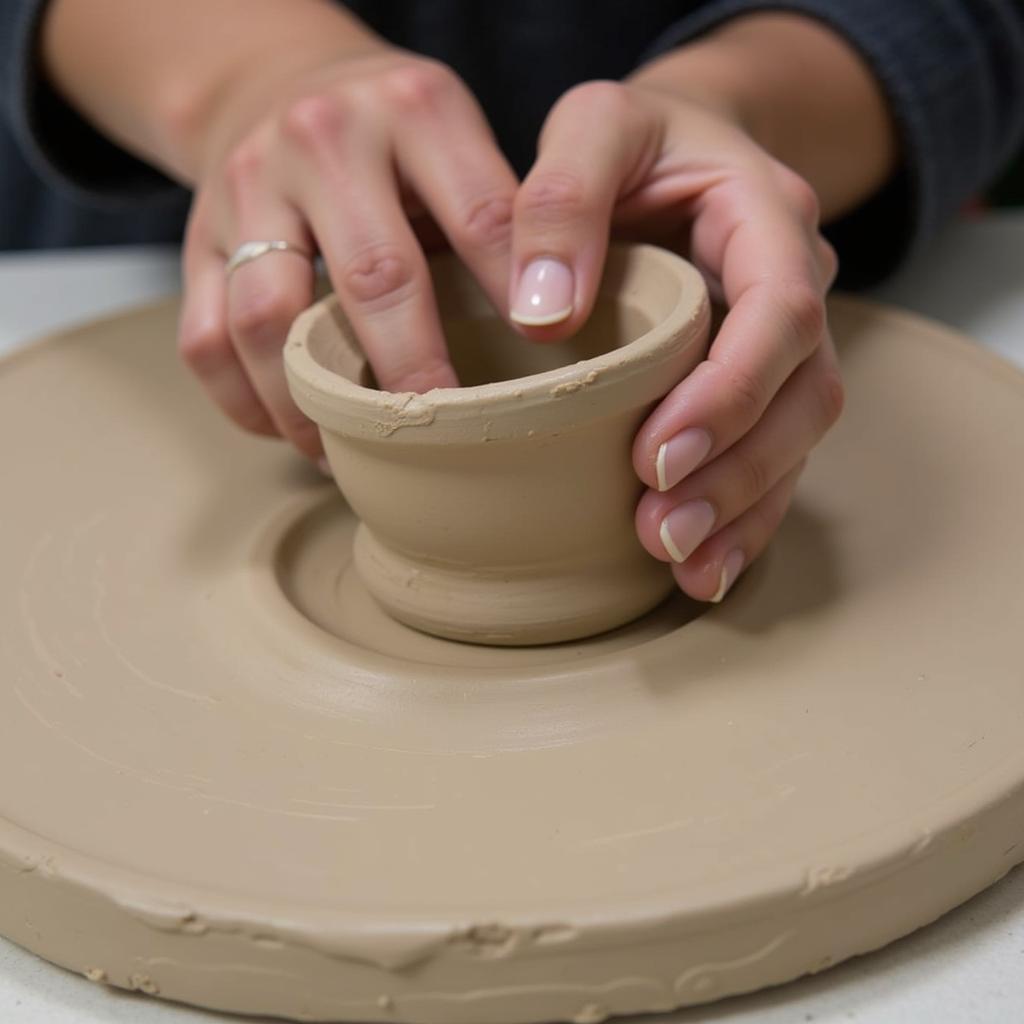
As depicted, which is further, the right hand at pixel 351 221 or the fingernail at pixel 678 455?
the right hand at pixel 351 221

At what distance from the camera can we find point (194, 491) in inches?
40.8

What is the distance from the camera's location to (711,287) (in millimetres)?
949

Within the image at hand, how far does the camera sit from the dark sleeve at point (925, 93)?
4.13ft

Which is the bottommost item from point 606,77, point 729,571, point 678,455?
point 606,77

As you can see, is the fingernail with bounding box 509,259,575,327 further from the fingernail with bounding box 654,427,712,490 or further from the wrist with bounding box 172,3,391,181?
the wrist with bounding box 172,3,391,181

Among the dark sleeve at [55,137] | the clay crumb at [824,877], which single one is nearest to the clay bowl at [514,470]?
the clay crumb at [824,877]

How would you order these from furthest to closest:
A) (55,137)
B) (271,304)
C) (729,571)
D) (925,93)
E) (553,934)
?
(55,137), (925,93), (271,304), (729,571), (553,934)

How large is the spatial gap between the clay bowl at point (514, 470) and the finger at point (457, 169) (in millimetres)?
91

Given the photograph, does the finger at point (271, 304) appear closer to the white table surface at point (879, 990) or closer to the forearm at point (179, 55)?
the forearm at point (179, 55)

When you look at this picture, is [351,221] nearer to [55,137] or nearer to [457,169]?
[457,169]

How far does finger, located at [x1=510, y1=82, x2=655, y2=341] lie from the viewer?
824mm

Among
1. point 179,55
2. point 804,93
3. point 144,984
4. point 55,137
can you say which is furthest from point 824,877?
point 55,137

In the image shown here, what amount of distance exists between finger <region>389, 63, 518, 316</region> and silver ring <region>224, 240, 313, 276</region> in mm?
100

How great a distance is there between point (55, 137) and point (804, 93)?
0.84 metres
